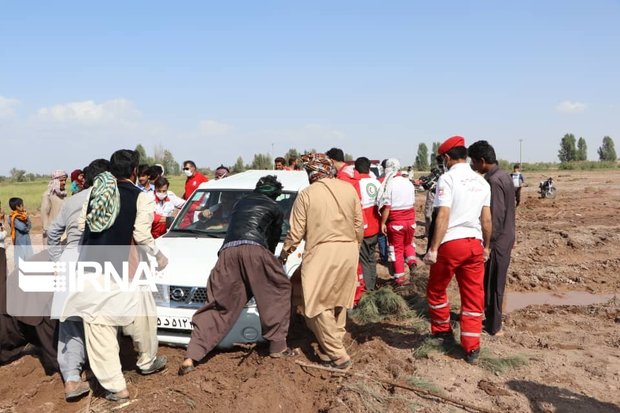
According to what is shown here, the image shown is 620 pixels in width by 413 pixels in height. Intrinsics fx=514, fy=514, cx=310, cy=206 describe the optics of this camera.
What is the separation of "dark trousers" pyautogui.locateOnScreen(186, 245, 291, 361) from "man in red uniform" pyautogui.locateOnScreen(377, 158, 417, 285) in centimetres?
322

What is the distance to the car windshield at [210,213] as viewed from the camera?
621 cm

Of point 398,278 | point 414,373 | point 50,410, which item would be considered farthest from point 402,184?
point 50,410

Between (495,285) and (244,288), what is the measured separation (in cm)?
274

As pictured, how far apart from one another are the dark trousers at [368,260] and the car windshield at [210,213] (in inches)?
53.3

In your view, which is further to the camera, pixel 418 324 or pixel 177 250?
pixel 418 324

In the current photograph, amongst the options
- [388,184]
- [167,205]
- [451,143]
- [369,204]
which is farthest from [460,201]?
[167,205]

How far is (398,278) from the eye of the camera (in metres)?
8.01

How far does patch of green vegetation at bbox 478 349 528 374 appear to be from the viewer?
4832 mm

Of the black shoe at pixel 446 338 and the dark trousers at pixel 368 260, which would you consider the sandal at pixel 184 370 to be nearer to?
the black shoe at pixel 446 338

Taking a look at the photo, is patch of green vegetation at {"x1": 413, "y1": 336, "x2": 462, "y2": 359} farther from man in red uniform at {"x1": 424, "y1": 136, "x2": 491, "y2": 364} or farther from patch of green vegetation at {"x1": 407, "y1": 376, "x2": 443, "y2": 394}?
patch of green vegetation at {"x1": 407, "y1": 376, "x2": 443, "y2": 394}

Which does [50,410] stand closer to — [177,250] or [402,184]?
[177,250]

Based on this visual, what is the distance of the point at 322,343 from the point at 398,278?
3551 mm

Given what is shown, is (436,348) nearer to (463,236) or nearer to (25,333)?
(463,236)

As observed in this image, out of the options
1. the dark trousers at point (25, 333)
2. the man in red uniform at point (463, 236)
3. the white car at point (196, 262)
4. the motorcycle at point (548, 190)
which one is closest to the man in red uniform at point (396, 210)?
the white car at point (196, 262)
